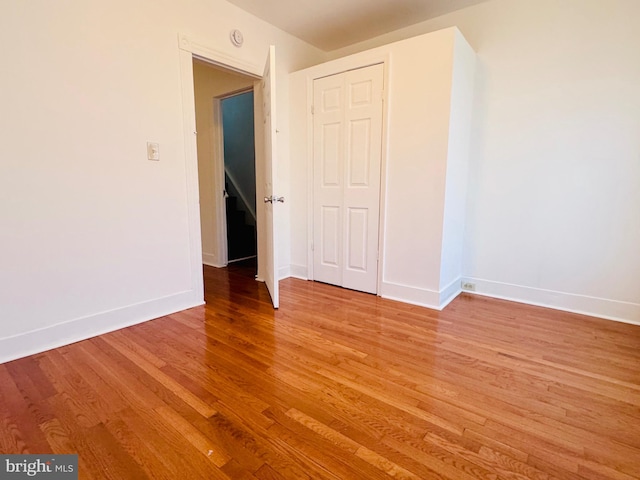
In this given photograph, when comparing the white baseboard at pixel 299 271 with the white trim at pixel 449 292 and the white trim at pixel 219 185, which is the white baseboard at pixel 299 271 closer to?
the white trim at pixel 219 185

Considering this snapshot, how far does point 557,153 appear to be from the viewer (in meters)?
2.67

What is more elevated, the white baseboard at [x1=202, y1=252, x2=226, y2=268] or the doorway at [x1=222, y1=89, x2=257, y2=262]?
the doorway at [x1=222, y1=89, x2=257, y2=262]

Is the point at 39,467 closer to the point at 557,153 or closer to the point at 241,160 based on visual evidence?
the point at 557,153

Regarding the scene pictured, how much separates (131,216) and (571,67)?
11.8 ft

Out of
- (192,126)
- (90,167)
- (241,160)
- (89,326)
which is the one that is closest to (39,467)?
(89,326)

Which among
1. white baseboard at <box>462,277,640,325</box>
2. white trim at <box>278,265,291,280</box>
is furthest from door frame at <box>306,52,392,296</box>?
white baseboard at <box>462,277,640,325</box>

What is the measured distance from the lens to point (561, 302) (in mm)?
2768

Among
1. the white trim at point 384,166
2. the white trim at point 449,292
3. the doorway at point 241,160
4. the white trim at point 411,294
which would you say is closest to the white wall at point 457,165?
the white trim at point 449,292

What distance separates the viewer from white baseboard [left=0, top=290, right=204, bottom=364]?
195 cm

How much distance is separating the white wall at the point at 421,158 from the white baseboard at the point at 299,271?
0.97m

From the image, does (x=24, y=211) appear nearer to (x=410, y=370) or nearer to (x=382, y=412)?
(x=382, y=412)

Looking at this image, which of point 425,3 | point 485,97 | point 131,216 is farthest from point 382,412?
point 425,3

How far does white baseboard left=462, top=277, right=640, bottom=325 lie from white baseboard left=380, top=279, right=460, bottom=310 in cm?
31

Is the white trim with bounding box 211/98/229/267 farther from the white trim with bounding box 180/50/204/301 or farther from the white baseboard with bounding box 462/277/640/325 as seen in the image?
the white baseboard with bounding box 462/277/640/325
